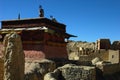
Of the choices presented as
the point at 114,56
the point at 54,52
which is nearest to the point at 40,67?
the point at 54,52

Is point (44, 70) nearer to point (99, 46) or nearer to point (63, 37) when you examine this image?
point (63, 37)

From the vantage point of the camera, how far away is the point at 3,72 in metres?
12.6

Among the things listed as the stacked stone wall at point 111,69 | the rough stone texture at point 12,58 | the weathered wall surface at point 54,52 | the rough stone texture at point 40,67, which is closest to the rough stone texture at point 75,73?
the rough stone texture at point 12,58

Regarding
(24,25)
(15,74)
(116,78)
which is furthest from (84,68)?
(116,78)

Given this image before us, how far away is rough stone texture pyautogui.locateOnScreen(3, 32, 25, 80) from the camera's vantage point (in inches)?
453

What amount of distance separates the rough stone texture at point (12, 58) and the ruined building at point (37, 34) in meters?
9.25

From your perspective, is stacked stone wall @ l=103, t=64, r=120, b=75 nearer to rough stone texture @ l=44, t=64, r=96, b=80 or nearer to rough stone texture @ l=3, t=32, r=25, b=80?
rough stone texture @ l=44, t=64, r=96, b=80

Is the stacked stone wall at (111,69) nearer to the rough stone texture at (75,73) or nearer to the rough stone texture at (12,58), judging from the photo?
the rough stone texture at (75,73)

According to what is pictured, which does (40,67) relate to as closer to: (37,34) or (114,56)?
(37,34)

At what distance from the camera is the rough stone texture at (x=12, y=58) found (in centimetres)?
1150

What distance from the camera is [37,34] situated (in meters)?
21.8

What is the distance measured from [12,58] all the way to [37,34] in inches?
407

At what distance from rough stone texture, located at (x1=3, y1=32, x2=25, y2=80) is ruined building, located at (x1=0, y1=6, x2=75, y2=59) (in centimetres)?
925

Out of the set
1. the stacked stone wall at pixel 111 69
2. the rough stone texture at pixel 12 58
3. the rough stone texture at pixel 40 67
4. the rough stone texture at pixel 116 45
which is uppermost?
the rough stone texture at pixel 116 45
